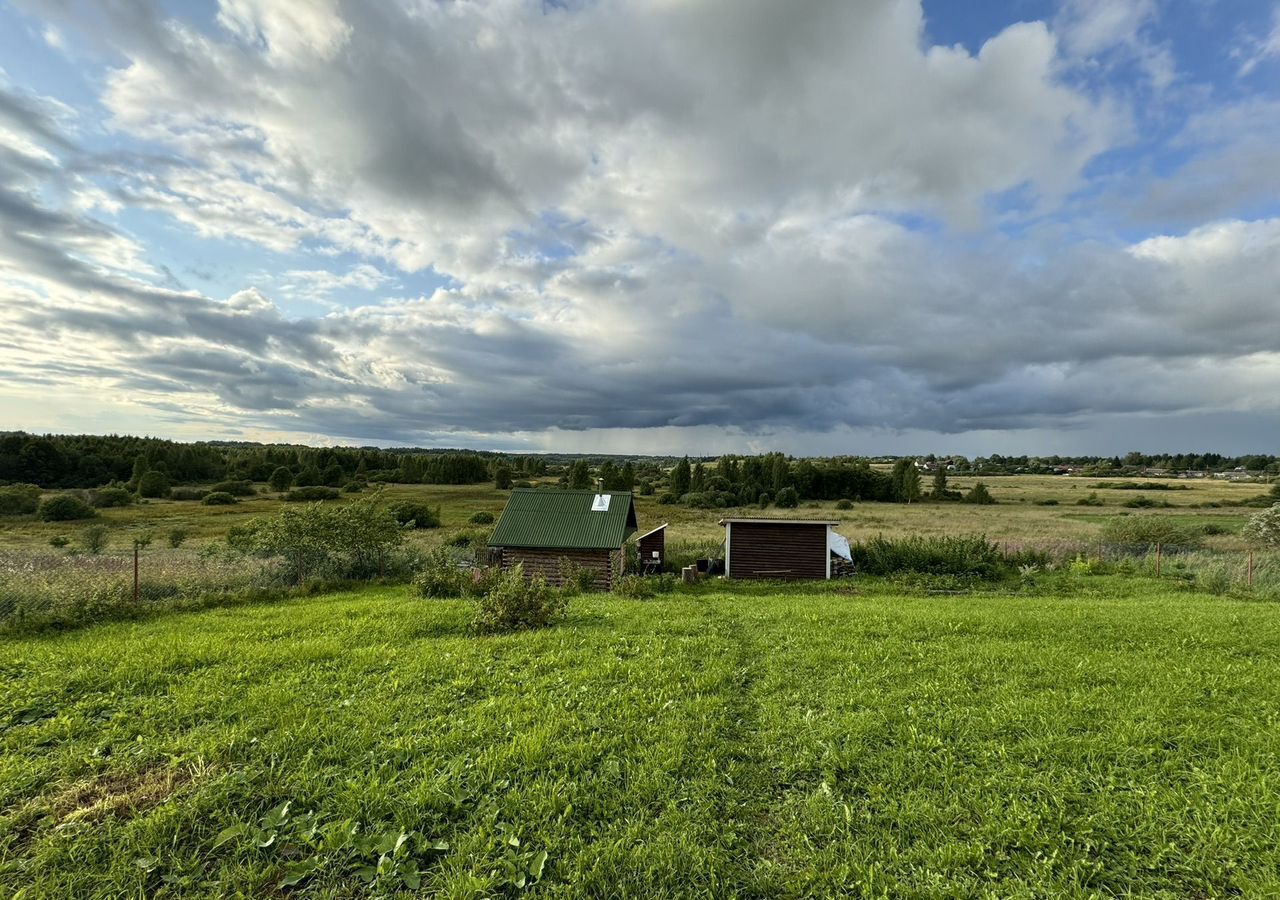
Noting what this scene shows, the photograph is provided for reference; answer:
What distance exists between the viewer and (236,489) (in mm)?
75875

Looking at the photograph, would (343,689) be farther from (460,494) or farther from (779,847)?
(460,494)

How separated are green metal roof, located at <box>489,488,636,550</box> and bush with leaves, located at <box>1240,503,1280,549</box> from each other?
1160 inches

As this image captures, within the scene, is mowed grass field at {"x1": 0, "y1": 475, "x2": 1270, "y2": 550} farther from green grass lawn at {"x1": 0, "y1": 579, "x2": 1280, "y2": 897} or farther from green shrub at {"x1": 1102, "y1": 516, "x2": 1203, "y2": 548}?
green grass lawn at {"x1": 0, "y1": 579, "x2": 1280, "y2": 897}

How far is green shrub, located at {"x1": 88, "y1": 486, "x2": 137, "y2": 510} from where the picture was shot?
201 feet

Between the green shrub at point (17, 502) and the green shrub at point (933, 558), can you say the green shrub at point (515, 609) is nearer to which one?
the green shrub at point (933, 558)

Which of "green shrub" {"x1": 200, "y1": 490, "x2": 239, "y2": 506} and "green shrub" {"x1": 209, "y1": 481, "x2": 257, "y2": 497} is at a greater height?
"green shrub" {"x1": 209, "y1": 481, "x2": 257, "y2": 497}

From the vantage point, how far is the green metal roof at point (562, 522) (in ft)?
71.5

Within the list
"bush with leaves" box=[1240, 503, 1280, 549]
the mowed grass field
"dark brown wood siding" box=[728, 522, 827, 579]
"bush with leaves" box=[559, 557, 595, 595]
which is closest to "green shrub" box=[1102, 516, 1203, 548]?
the mowed grass field

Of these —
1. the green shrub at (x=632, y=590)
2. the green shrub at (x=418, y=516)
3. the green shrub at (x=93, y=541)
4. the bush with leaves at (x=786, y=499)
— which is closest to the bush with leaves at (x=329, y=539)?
the green shrub at (x=632, y=590)

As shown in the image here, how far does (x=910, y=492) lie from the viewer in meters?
83.1

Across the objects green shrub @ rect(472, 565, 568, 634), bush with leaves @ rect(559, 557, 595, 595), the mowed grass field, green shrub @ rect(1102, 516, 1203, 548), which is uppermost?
green shrub @ rect(472, 565, 568, 634)

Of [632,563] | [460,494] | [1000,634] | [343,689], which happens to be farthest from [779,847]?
[460,494]

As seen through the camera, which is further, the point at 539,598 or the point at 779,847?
the point at 539,598

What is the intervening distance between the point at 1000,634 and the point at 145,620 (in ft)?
55.3
